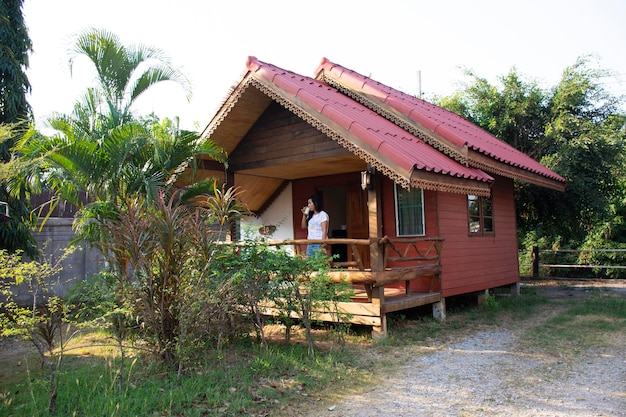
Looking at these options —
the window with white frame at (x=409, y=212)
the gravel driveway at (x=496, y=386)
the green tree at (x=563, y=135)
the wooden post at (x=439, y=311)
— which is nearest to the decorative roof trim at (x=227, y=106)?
the window with white frame at (x=409, y=212)

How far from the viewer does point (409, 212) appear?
1012 cm

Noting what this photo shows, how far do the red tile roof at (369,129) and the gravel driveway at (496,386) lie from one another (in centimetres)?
255

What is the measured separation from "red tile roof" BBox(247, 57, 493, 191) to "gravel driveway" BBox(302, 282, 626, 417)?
2.55 m

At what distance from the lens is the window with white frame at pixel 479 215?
11.1 metres

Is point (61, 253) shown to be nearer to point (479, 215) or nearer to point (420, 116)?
point (420, 116)

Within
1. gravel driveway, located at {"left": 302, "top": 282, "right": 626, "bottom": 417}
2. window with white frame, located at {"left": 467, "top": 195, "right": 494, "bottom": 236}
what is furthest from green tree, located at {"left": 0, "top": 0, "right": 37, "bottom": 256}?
window with white frame, located at {"left": 467, "top": 195, "right": 494, "bottom": 236}

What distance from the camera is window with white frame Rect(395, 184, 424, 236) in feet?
32.7

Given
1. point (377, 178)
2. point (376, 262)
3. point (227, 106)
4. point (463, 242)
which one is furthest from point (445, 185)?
point (227, 106)

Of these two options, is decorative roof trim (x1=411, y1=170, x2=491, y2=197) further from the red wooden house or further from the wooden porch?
the wooden porch

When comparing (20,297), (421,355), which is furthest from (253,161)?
(20,297)

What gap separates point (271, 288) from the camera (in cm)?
671

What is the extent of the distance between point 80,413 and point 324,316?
4250mm

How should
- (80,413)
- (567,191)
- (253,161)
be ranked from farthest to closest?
(567,191) → (253,161) → (80,413)

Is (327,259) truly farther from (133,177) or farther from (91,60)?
(91,60)
